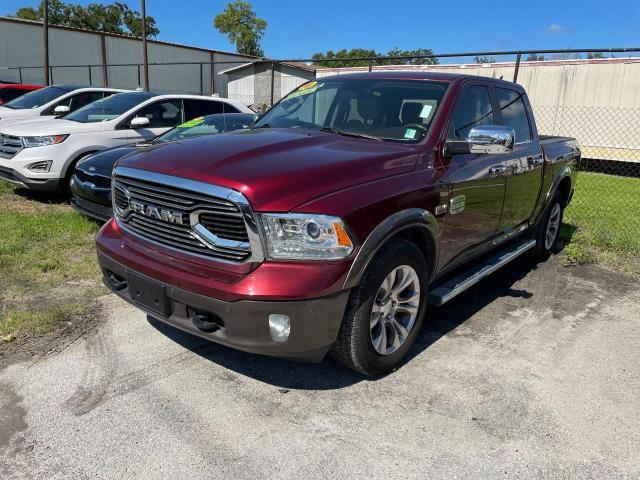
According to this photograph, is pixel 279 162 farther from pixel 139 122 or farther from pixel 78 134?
pixel 78 134

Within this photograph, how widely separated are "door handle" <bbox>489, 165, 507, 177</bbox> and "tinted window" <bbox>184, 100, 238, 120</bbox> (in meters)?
5.71

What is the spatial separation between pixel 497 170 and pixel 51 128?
6165 millimetres

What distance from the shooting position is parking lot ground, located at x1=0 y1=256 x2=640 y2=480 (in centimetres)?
250

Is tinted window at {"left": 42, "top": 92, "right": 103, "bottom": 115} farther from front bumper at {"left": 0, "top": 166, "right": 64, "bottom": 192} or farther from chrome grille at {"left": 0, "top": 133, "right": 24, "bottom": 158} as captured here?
front bumper at {"left": 0, "top": 166, "right": 64, "bottom": 192}

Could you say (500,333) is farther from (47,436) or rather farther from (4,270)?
(4,270)

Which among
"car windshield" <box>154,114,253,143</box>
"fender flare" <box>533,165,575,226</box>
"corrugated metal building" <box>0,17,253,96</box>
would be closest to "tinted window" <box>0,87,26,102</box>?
"car windshield" <box>154,114,253,143</box>

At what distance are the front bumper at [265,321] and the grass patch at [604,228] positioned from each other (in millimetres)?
4334

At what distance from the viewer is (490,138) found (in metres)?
3.41

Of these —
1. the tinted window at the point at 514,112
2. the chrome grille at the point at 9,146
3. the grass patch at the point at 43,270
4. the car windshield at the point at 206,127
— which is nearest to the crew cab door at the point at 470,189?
the tinted window at the point at 514,112

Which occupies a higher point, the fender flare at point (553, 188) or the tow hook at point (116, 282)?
the fender flare at point (553, 188)

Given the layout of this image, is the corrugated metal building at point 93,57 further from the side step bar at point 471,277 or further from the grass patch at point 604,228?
the side step bar at point 471,277

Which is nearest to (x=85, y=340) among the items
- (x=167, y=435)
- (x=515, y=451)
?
(x=167, y=435)

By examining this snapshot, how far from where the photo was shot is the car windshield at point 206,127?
6.87 meters

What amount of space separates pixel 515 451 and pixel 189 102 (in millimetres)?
7389
